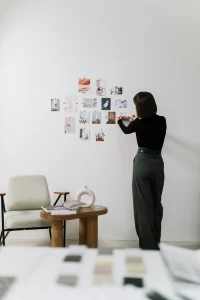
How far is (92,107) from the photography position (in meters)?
3.67

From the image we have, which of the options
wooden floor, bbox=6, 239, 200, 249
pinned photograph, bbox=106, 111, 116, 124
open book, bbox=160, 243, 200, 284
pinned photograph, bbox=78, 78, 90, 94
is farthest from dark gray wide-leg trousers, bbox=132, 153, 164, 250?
open book, bbox=160, 243, 200, 284

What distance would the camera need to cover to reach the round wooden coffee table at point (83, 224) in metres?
2.71

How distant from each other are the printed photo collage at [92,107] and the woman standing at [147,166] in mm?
571

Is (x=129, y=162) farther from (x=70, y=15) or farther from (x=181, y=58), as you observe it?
(x=70, y=15)

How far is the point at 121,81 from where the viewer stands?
3.63m

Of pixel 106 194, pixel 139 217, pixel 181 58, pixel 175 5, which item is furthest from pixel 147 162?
pixel 175 5

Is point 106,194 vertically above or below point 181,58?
below

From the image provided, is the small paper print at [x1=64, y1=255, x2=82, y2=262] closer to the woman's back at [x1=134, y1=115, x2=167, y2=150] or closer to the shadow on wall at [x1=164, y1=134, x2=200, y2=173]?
the woman's back at [x1=134, y1=115, x2=167, y2=150]

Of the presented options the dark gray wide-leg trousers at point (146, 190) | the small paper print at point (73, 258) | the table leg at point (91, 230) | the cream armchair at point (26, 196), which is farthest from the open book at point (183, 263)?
the cream armchair at point (26, 196)

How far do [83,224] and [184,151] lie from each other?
1.40m

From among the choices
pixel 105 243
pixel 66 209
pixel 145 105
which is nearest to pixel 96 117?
pixel 145 105

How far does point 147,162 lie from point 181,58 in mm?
1288

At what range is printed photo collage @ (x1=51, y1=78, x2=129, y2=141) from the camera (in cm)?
365

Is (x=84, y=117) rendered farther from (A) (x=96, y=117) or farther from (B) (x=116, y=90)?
(B) (x=116, y=90)
